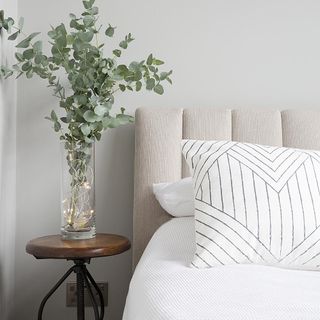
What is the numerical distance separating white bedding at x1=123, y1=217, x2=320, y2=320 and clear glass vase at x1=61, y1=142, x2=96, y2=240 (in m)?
0.46

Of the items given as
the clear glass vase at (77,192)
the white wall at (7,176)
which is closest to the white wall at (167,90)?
the white wall at (7,176)

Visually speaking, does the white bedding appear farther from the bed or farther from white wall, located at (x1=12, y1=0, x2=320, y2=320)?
white wall, located at (x1=12, y1=0, x2=320, y2=320)

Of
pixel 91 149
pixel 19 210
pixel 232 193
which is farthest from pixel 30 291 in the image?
pixel 232 193

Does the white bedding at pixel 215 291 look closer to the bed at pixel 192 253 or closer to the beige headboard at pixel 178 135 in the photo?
the bed at pixel 192 253

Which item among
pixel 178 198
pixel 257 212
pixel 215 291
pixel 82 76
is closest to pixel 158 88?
pixel 82 76

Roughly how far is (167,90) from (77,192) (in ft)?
2.05

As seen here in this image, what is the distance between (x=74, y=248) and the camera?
1912 mm

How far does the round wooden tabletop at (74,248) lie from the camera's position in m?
1.90

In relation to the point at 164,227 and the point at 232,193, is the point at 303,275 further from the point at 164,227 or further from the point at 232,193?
the point at 164,227

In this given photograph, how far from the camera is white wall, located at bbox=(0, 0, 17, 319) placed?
215 cm

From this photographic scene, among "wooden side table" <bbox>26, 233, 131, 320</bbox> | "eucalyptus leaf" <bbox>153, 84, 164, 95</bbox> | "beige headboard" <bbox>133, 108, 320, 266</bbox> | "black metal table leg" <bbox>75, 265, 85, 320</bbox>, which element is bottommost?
"black metal table leg" <bbox>75, 265, 85, 320</bbox>

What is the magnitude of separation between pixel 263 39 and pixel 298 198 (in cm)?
105

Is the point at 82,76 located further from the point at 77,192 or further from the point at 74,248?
the point at 74,248

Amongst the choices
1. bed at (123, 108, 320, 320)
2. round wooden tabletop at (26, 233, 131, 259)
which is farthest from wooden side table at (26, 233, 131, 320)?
bed at (123, 108, 320, 320)
